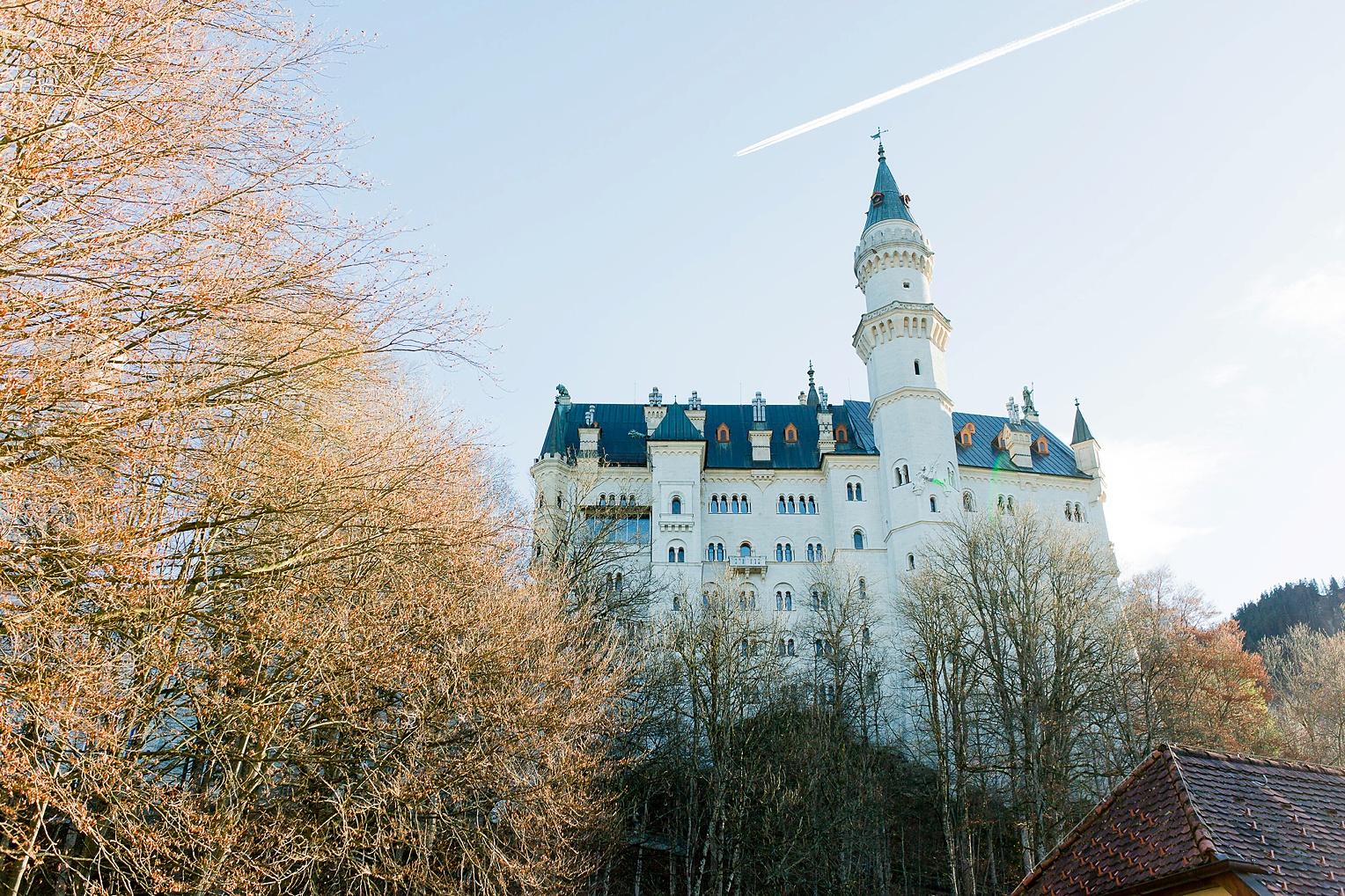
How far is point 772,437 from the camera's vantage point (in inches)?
2126

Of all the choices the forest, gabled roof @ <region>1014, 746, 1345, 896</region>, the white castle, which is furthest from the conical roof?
gabled roof @ <region>1014, 746, 1345, 896</region>

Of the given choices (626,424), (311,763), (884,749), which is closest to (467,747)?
(311,763)

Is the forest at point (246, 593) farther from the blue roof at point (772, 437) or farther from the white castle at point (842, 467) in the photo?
the blue roof at point (772, 437)

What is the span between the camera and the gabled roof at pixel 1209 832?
31.7ft

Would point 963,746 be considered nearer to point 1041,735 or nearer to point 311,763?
point 1041,735

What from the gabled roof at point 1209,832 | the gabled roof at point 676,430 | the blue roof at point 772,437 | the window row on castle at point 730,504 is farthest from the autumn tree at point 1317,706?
the gabled roof at point 676,430

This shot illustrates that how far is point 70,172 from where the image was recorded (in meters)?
7.15

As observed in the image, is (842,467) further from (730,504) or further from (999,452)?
(999,452)

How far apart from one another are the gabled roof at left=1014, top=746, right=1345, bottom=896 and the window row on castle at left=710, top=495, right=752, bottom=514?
38348mm

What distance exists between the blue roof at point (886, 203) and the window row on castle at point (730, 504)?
1894 cm

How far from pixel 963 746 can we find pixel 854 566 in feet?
55.3

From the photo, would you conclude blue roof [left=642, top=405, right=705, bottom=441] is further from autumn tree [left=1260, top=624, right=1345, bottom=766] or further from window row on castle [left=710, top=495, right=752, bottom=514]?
autumn tree [left=1260, top=624, right=1345, bottom=766]

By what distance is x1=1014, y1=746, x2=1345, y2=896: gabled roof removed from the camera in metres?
9.66

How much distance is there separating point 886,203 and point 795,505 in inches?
789
